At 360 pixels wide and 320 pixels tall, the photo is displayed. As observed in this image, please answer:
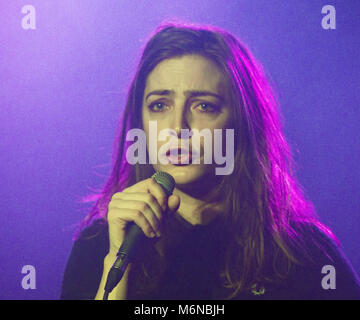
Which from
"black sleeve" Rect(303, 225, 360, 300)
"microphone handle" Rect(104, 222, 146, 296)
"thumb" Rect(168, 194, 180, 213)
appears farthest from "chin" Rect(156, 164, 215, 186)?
"black sleeve" Rect(303, 225, 360, 300)

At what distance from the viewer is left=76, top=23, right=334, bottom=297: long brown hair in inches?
67.9

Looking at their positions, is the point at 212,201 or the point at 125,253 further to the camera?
the point at 212,201

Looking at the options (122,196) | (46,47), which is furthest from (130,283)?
(46,47)

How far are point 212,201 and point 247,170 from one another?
197 millimetres

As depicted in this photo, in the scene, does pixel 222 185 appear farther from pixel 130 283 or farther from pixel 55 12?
pixel 55 12

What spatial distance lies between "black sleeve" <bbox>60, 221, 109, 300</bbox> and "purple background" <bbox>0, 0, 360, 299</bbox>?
0.15ft

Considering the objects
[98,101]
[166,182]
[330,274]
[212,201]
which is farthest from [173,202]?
[330,274]

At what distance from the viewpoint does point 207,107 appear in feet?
5.63

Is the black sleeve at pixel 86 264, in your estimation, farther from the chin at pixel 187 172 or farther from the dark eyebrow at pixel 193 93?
the dark eyebrow at pixel 193 93

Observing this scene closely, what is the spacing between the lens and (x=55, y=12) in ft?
5.93

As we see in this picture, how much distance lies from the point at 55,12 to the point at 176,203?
0.99 m

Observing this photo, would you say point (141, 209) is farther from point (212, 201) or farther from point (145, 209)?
point (212, 201)

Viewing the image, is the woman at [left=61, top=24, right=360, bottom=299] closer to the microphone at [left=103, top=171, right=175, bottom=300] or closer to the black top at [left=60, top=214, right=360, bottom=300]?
the black top at [left=60, top=214, right=360, bottom=300]

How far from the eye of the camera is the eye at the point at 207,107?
171 cm
